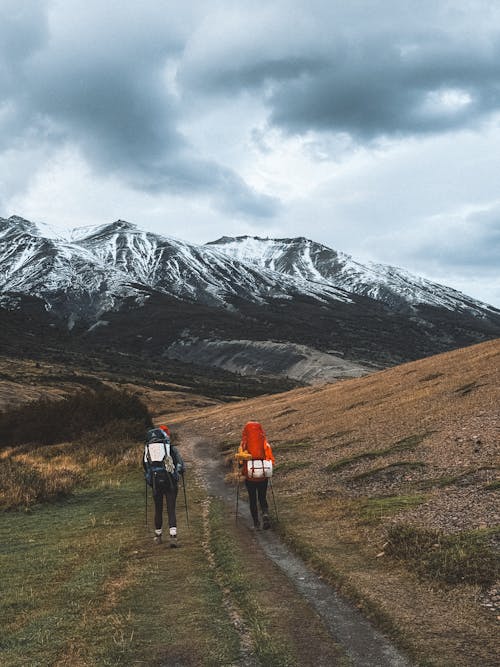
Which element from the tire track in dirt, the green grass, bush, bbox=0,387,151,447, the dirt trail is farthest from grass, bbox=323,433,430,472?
bush, bbox=0,387,151,447

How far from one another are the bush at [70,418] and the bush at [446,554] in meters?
29.4

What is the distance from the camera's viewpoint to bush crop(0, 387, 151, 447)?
3962 cm

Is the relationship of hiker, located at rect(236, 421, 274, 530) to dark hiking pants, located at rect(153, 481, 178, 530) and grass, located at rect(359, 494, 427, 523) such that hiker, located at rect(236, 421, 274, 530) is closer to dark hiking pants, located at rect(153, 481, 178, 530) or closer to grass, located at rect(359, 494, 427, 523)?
dark hiking pants, located at rect(153, 481, 178, 530)

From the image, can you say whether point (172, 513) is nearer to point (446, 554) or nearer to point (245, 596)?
point (245, 596)

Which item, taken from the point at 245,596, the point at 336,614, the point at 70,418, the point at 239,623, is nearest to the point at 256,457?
the point at 245,596

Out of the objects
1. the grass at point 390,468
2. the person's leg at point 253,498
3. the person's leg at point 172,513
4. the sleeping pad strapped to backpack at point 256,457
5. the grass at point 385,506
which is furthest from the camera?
the grass at point 390,468

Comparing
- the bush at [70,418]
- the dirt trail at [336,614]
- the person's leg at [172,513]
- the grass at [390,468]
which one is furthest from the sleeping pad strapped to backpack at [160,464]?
the bush at [70,418]

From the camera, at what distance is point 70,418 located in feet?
133

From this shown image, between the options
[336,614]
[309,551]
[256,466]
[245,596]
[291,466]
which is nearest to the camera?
[336,614]

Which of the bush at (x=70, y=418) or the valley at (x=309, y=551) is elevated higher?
the bush at (x=70, y=418)

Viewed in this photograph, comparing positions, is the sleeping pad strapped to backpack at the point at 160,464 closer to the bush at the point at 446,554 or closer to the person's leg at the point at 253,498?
the person's leg at the point at 253,498

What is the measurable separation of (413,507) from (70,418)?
31.9m

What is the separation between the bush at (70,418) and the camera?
3962 cm

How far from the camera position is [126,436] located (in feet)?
123
